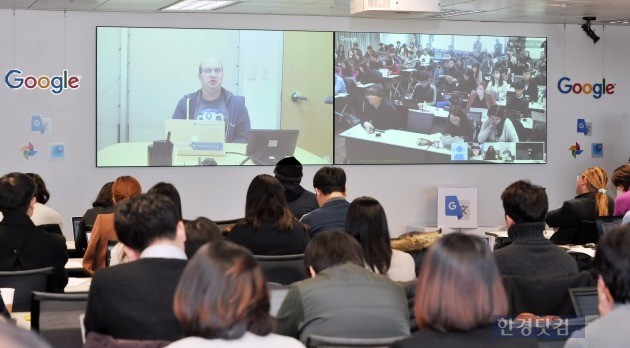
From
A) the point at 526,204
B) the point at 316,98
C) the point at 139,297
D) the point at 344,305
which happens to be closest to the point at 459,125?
the point at 316,98

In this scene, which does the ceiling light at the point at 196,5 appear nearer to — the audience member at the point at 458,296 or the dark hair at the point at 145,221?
the dark hair at the point at 145,221

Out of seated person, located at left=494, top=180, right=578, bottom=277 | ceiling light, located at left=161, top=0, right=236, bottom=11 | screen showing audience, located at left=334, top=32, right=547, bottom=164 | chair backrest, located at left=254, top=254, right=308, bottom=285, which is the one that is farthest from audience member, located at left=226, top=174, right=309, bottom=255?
screen showing audience, located at left=334, top=32, right=547, bottom=164

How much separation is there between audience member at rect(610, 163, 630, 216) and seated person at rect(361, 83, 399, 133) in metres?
4.14

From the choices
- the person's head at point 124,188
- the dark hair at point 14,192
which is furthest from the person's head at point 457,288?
the person's head at point 124,188

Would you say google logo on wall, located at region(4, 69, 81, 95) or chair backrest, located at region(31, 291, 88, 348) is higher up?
google logo on wall, located at region(4, 69, 81, 95)

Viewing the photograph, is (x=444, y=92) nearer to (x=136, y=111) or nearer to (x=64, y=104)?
(x=136, y=111)

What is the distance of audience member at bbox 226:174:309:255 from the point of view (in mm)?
5336

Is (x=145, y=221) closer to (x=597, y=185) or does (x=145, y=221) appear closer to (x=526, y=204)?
(x=526, y=204)

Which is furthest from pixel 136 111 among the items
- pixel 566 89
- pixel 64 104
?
pixel 566 89

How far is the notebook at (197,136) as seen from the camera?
34.9 ft

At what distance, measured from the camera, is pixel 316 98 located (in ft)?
36.4

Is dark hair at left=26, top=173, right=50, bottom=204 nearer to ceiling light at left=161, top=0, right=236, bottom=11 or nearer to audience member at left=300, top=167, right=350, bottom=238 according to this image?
audience member at left=300, top=167, right=350, bottom=238

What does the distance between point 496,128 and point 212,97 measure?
3792 millimetres

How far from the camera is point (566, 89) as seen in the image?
39.7 feet
